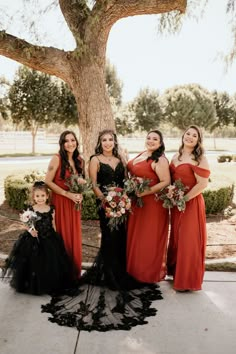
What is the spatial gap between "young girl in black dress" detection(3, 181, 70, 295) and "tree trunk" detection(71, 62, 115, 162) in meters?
3.48

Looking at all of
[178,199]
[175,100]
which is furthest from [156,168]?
[175,100]

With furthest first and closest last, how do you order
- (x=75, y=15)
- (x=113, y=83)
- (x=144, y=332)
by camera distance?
(x=113, y=83) < (x=75, y=15) < (x=144, y=332)

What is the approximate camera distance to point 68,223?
5008mm

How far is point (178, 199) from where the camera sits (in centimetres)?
462

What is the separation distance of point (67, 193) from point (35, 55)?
4.16 meters

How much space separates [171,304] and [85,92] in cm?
513

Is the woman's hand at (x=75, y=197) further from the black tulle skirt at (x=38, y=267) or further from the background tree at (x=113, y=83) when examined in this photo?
the background tree at (x=113, y=83)

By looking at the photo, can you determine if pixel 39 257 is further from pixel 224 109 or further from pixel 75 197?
pixel 224 109

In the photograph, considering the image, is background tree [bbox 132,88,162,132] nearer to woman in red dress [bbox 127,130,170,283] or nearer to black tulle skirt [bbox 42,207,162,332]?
woman in red dress [bbox 127,130,170,283]

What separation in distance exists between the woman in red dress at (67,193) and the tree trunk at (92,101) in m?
3.19

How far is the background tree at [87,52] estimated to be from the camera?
7559 millimetres

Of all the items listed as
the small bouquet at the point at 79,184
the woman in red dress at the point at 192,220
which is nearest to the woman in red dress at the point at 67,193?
the small bouquet at the point at 79,184

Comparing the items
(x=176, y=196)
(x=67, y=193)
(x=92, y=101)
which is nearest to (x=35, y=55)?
(x=92, y=101)

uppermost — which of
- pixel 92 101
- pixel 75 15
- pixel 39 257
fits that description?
pixel 75 15
